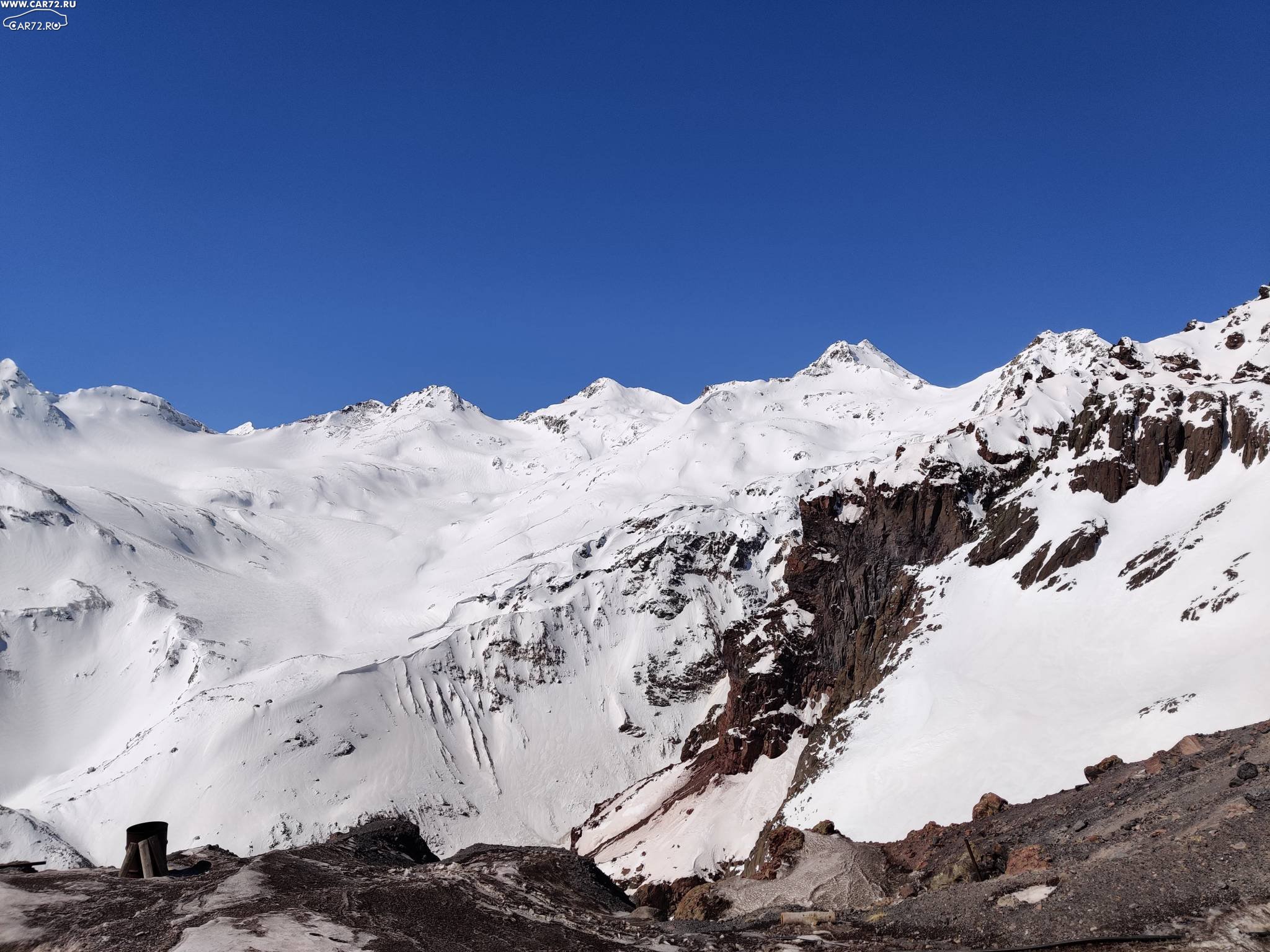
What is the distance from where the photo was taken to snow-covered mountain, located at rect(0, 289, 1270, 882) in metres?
44.9

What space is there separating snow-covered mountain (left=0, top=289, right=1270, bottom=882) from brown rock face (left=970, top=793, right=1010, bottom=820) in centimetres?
951

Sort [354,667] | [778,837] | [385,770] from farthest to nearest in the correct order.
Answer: [354,667] < [385,770] < [778,837]

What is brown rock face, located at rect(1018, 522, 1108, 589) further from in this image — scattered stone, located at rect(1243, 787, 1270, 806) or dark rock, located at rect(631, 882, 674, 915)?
scattered stone, located at rect(1243, 787, 1270, 806)

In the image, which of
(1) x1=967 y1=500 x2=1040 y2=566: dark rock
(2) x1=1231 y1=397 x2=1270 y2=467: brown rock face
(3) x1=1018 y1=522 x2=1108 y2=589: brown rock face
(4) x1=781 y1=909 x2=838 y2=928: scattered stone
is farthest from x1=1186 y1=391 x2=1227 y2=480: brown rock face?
(4) x1=781 y1=909 x2=838 y2=928: scattered stone

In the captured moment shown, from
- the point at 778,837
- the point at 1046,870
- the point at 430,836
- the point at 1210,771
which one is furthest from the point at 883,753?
the point at 430,836

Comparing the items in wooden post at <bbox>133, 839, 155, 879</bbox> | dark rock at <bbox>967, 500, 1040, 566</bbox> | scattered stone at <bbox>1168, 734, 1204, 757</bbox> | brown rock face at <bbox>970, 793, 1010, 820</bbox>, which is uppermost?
dark rock at <bbox>967, 500, 1040, 566</bbox>

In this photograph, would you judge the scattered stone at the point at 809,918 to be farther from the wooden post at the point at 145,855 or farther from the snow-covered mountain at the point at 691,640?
the snow-covered mountain at the point at 691,640

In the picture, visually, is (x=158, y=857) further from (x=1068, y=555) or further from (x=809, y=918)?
(x=1068, y=555)

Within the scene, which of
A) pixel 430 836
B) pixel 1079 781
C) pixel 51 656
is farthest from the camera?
pixel 51 656

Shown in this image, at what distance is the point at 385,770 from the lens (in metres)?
96.9

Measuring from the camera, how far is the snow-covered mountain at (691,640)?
4494 centimetres

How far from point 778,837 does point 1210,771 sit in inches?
458

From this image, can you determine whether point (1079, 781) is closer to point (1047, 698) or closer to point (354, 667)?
point (1047, 698)

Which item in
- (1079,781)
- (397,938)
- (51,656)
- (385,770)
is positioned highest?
(51,656)
